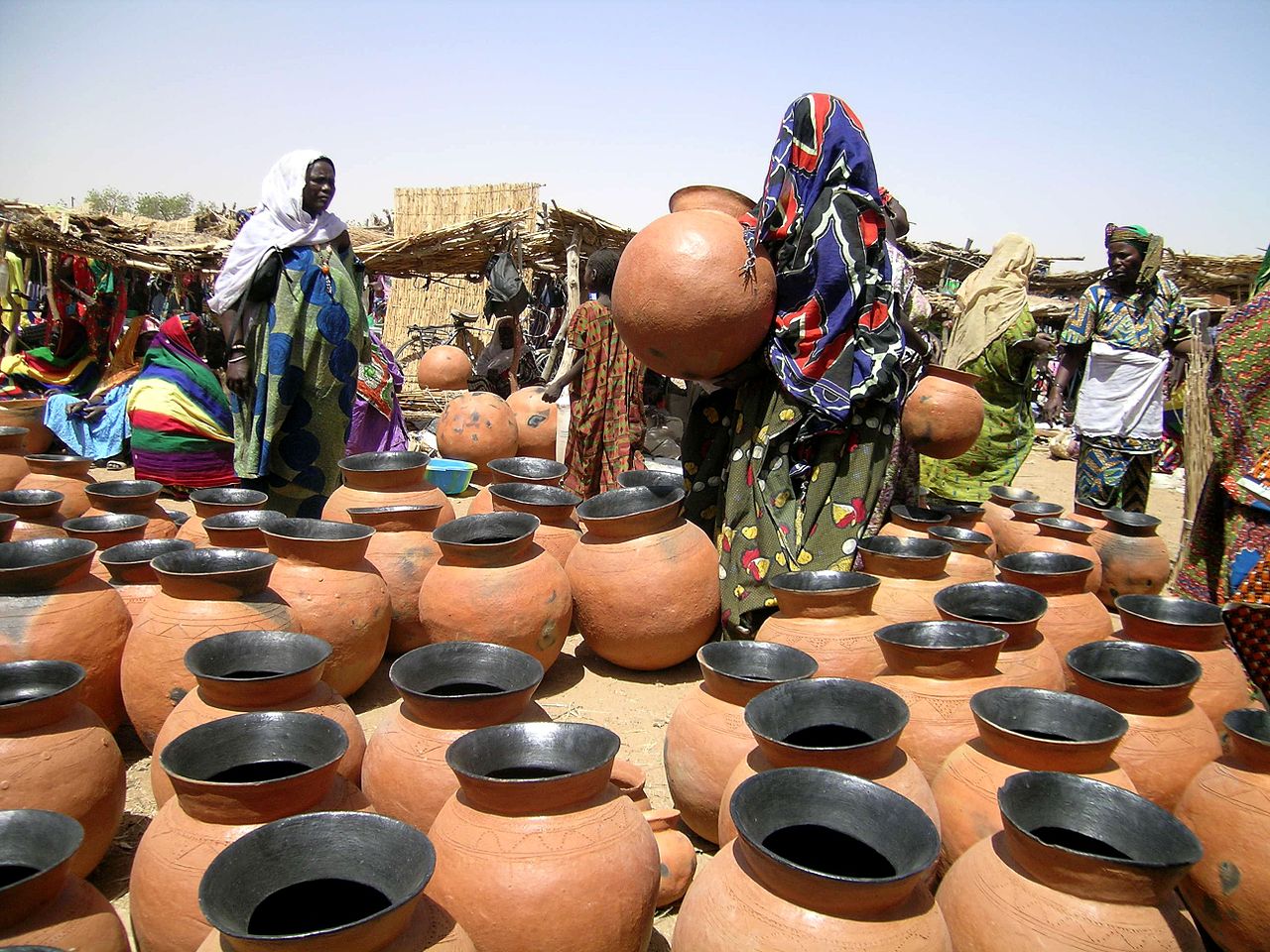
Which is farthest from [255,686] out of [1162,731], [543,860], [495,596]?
[1162,731]

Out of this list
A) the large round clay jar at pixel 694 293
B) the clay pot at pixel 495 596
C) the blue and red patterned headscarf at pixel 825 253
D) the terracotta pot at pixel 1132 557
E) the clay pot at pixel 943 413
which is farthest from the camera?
the terracotta pot at pixel 1132 557

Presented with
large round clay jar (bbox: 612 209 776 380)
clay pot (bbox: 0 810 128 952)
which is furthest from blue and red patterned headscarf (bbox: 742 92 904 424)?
clay pot (bbox: 0 810 128 952)

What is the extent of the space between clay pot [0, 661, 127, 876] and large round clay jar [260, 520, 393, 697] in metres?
0.89

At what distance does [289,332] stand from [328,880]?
159 inches

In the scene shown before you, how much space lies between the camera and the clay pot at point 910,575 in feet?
11.1

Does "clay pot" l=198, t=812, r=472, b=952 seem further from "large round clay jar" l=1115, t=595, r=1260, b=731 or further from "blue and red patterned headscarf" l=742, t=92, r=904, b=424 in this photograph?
"blue and red patterned headscarf" l=742, t=92, r=904, b=424

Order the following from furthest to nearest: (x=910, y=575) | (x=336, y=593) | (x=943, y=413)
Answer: (x=943, y=413)
(x=910, y=575)
(x=336, y=593)

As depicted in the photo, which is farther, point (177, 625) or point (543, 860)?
point (177, 625)

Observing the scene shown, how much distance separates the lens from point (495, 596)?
3.52m

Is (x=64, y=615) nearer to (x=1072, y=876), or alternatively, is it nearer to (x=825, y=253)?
(x=1072, y=876)

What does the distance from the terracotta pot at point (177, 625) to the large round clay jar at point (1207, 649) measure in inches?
120

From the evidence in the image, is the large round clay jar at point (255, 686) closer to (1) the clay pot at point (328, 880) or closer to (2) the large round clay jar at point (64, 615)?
(1) the clay pot at point (328, 880)

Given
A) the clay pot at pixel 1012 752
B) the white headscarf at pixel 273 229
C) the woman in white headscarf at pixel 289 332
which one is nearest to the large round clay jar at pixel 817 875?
the clay pot at pixel 1012 752

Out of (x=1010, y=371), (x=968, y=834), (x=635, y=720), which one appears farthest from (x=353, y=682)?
(x=1010, y=371)
